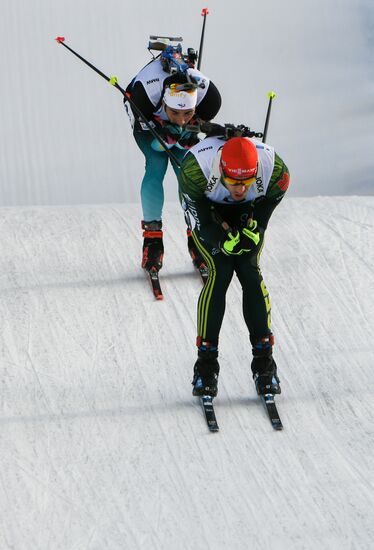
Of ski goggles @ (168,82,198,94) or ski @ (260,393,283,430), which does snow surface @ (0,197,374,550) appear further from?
ski goggles @ (168,82,198,94)

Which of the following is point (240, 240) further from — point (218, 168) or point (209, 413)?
point (209, 413)

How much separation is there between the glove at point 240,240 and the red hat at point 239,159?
0.35m

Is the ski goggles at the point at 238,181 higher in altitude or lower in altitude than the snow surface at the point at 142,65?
higher

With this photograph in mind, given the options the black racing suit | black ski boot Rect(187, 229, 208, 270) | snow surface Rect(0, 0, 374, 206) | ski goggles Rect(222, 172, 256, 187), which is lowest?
snow surface Rect(0, 0, 374, 206)

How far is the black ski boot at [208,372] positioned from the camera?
5664mm

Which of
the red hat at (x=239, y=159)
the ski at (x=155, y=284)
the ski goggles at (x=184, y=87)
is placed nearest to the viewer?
the red hat at (x=239, y=159)

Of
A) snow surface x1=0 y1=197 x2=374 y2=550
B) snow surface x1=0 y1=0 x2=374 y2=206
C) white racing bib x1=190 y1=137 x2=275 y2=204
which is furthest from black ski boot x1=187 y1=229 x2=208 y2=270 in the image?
snow surface x1=0 y1=0 x2=374 y2=206

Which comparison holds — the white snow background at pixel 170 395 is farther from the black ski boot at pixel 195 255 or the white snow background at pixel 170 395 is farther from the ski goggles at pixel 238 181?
the ski goggles at pixel 238 181

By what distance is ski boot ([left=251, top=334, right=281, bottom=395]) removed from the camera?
5660 mm

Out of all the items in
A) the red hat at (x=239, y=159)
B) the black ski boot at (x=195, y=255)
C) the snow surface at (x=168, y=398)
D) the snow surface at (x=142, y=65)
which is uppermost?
the red hat at (x=239, y=159)

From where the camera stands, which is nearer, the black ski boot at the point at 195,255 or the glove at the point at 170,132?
the glove at the point at 170,132

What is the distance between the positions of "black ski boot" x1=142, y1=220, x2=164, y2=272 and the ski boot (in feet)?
5.40

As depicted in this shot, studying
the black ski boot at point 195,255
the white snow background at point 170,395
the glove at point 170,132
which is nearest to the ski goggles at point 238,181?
the white snow background at point 170,395

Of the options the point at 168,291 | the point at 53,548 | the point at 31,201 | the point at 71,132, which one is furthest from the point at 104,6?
the point at 53,548
